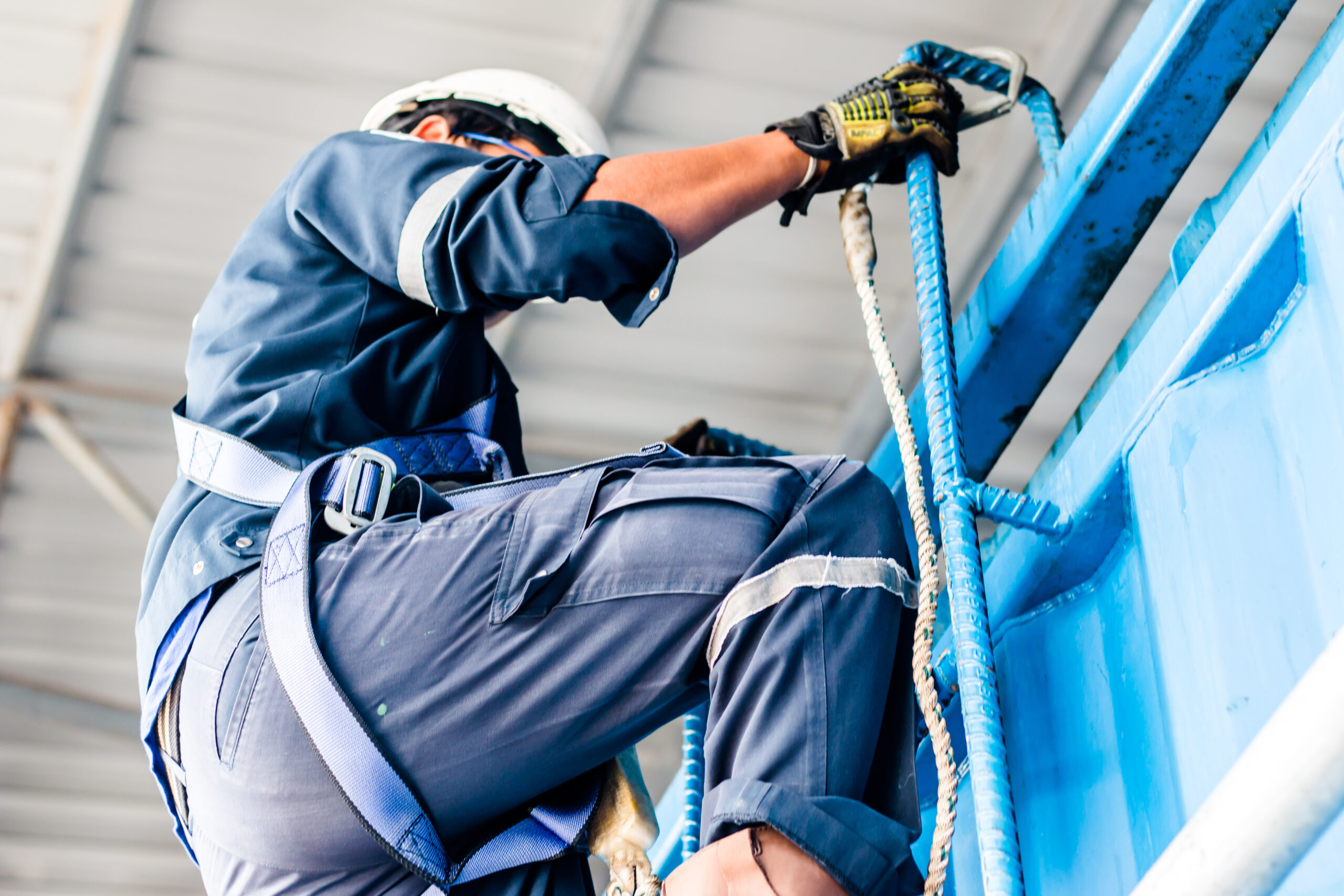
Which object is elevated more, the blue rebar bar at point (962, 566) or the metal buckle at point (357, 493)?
the blue rebar bar at point (962, 566)

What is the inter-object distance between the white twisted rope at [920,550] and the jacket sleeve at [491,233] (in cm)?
34

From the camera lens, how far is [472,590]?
1.36 meters

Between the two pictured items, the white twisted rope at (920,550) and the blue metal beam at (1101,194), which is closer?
the white twisted rope at (920,550)

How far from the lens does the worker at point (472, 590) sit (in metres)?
1.26

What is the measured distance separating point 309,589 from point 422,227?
52 centimetres

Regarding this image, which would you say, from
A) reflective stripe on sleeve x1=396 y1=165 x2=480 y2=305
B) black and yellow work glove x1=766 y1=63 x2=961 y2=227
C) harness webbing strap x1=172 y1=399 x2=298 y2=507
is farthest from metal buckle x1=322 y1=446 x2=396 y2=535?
black and yellow work glove x1=766 y1=63 x2=961 y2=227

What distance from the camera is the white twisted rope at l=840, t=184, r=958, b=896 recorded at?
48.6 inches

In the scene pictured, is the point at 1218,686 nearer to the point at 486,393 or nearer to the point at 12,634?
the point at 486,393

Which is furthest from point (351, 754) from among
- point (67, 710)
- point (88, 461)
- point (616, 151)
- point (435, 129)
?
point (67, 710)

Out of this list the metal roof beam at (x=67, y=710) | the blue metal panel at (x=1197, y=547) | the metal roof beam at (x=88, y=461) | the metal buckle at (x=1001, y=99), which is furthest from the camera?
the metal roof beam at (x=67, y=710)

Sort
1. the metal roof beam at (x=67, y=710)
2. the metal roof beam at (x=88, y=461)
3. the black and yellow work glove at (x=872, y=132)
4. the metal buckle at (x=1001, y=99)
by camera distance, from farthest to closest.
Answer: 1. the metal roof beam at (x=67, y=710)
2. the metal roof beam at (x=88, y=461)
3. the metal buckle at (x=1001, y=99)
4. the black and yellow work glove at (x=872, y=132)

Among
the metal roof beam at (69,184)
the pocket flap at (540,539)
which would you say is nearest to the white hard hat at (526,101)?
the pocket flap at (540,539)

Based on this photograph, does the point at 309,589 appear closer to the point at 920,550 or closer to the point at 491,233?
the point at 491,233

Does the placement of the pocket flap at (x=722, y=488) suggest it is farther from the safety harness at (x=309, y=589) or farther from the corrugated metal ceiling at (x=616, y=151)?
the corrugated metal ceiling at (x=616, y=151)
